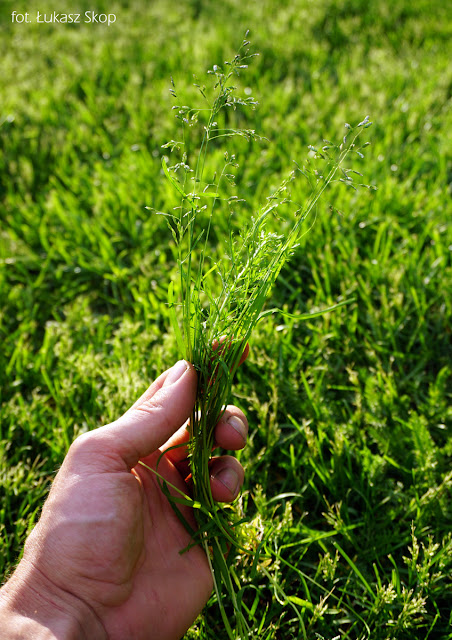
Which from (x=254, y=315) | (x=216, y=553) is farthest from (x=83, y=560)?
(x=254, y=315)

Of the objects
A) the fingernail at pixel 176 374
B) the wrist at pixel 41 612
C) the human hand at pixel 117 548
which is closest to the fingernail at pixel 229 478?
the human hand at pixel 117 548

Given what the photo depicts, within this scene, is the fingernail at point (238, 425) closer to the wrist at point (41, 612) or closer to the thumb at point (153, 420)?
the thumb at point (153, 420)

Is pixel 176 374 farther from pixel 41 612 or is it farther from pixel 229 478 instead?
pixel 41 612

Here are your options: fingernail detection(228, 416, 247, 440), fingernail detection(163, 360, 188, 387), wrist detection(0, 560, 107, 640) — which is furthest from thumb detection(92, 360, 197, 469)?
wrist detection(0, 560, 107, 640)

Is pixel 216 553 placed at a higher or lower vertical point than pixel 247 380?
lower

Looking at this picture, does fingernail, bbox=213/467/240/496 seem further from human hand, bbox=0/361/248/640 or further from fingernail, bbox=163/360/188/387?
fingernail, bbox=163/360/188/387

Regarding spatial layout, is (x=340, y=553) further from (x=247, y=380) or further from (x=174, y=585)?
(x=247, y=380)
